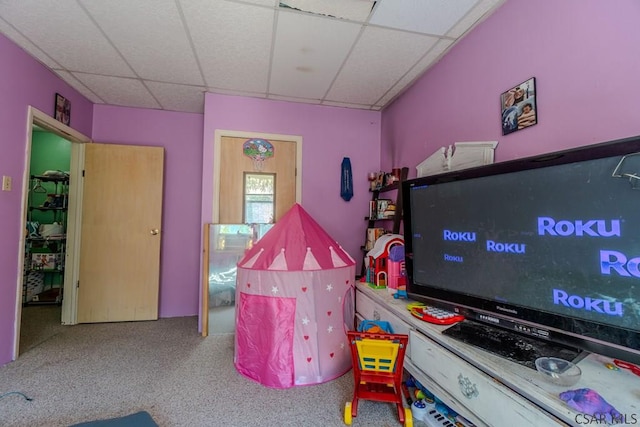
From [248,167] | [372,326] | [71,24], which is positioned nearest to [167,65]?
[71,24]

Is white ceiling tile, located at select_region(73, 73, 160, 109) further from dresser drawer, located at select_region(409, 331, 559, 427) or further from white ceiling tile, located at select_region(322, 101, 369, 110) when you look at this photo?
dresser drawer, located at select_region(409, 331, 559, 427)

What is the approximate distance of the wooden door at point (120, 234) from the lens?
10.1 ft

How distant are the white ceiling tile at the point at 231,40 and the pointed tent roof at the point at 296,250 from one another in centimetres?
131

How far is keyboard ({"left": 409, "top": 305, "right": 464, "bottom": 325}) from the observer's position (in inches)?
57.8

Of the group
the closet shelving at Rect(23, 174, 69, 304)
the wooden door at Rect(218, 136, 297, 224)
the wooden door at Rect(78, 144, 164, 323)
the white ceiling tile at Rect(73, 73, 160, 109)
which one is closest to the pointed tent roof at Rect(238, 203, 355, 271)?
the wooden door at Rect(218, 136, 297, 224)

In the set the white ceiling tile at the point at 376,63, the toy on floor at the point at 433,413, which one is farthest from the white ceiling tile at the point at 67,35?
the toy on floor at the point at 433,413

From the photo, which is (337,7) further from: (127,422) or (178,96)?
(127,422)

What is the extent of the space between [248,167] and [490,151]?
2.23 metres

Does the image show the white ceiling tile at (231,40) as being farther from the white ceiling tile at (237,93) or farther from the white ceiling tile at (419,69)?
the white ceiling tile at (419,69)

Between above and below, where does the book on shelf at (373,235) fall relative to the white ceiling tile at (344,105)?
below

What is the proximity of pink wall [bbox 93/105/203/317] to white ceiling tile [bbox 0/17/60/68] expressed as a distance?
90 centimetres

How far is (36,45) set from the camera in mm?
2148

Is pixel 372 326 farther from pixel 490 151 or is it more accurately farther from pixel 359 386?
pixel 490 151

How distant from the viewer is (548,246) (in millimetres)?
1092
